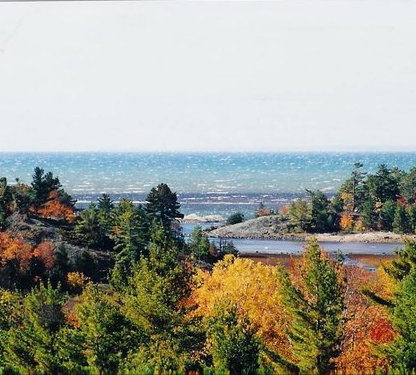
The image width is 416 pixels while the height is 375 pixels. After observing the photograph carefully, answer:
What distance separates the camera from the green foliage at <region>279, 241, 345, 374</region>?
2781 centimetres

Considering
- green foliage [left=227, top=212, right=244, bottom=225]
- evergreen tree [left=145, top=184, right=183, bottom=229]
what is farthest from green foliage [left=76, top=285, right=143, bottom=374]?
green foliage [left=227, top=212, right=244, bottom=225]

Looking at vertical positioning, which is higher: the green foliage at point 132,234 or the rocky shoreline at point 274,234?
the green foliage at point 132,234

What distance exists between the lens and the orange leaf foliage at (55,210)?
77438 millimetres

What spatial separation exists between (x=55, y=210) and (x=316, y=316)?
54.8 meters

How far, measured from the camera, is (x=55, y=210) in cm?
7844

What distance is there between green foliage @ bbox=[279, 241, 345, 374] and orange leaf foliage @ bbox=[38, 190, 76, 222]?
51.6 meters

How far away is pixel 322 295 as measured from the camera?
28828 mm

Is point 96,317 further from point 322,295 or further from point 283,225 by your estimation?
point 283,225

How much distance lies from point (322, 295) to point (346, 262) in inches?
2073

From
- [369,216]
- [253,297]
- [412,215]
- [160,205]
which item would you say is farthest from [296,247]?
[253,297]

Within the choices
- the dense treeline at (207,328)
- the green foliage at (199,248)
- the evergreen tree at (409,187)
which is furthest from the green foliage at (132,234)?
the evergreen tree at (409,187)

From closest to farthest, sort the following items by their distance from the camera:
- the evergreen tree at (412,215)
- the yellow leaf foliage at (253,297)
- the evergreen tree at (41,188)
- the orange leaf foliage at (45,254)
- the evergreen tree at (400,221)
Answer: the yellow leaf foliage at (253,297) < the orange leaf foliage at (45,254) < the evergreen tree at (41,188) < the evergreen tree at (412,215) < the evergreen tree at (400,221)

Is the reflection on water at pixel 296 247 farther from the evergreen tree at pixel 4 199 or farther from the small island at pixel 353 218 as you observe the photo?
the evergreen tree at pixel 4 199

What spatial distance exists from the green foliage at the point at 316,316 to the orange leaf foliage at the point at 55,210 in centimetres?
5162
